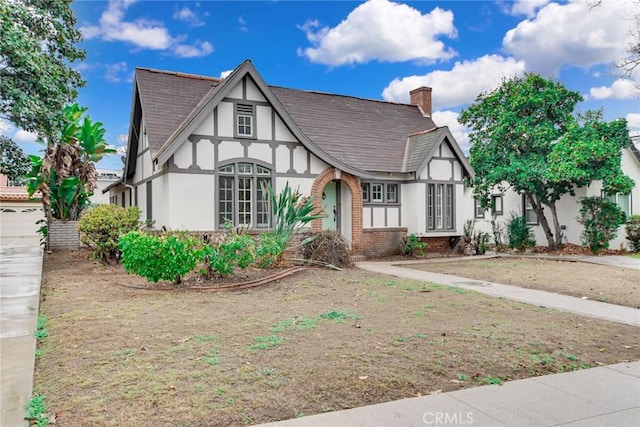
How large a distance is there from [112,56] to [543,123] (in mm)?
17714

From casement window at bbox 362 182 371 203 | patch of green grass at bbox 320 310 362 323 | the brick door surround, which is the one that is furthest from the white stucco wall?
patch of green grass at bbox 320 310 362 323

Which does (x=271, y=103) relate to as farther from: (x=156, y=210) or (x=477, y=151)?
(x=477, y=151)

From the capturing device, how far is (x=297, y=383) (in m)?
A: 4.37

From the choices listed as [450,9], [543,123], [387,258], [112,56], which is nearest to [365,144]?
[387,258]

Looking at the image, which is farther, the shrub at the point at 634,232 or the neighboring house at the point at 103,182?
the neighboring house at the point at 103,182

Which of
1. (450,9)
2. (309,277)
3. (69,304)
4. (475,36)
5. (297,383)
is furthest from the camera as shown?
(475,36)

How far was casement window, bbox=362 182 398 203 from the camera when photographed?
1762 cm

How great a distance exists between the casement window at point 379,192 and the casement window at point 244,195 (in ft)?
13.5

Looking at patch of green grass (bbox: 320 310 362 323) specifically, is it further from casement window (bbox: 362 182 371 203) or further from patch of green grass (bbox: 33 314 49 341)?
casement window (bbox: 362 182 371 203)

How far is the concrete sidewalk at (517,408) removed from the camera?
3.66 metres

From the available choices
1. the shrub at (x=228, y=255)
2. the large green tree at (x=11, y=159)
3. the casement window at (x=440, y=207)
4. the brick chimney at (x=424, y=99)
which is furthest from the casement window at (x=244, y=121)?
the brick chimney at (x=424, y=99)

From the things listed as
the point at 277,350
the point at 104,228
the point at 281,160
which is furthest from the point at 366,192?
the point at 277,350

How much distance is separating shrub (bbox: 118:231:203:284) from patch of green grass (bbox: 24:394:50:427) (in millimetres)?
5073

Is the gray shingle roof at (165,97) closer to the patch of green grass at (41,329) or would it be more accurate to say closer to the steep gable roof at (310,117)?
the steep gable roof at (310,117)
